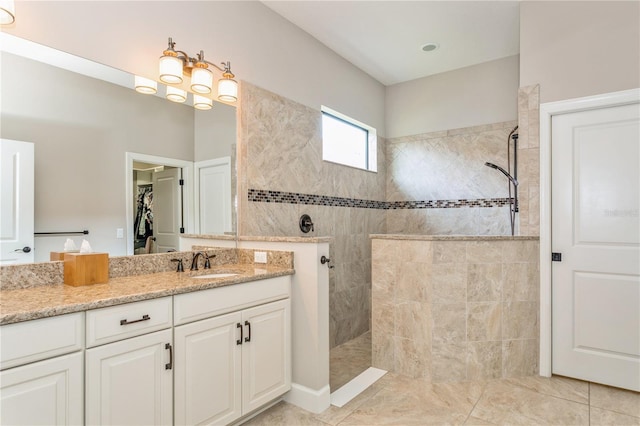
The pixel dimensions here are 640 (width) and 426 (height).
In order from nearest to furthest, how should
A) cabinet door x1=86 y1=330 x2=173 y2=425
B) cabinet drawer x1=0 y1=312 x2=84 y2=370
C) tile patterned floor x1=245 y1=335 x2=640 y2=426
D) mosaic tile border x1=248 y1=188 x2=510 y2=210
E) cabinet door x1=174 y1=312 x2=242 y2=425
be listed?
cabinet drawer x1=0 y1=312 x2=84 y2=370 < cabinet door x1=86 y1=330 x2=173 y2=425 < cabinet door x1=174 y1=312 x2=242 y2=425 < tile patterned floor x1=245 y1=335 x2=640 y2=426 < mosaic tile border x1=248 y1=188 x2=510 y2=210

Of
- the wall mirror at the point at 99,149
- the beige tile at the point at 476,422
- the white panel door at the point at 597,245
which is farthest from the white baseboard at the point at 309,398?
the white panel door at the point at 597,245

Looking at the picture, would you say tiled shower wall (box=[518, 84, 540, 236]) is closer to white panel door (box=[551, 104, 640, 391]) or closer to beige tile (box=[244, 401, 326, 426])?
white panel door (box=[551, 104, 640, 391])

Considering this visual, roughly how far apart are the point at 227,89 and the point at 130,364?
183 cm

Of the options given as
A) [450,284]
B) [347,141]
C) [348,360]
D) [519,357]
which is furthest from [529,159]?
[348,360]

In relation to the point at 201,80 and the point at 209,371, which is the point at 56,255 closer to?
the point at 209,371

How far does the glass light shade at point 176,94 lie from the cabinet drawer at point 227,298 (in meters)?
1.32

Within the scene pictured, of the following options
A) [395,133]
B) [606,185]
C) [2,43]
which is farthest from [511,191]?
[2,43]

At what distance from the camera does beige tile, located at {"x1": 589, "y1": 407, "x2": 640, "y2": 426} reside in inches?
83.8

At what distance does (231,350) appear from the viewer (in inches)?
77.1

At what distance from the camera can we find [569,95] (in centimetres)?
273

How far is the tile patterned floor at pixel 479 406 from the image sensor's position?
2166 millimetres

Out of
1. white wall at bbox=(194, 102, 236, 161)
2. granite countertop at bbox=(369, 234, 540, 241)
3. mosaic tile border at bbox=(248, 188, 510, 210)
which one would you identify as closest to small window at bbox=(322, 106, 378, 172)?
mosaic tile border at bbox=(248, 188, 510, 210)

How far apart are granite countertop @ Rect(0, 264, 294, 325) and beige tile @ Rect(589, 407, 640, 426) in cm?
206

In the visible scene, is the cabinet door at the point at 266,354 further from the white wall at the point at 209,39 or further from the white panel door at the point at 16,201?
the white wall at the point at 209,39
